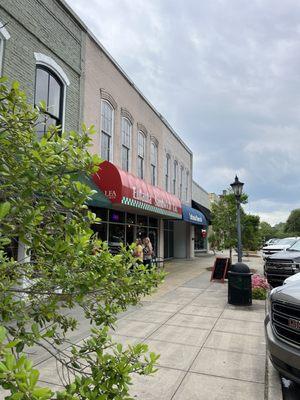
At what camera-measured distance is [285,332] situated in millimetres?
4383

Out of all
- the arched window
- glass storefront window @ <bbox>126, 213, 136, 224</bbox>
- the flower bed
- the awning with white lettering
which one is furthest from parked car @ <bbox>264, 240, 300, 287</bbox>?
the awning with white lettering

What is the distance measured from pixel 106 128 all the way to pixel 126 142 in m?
2.03

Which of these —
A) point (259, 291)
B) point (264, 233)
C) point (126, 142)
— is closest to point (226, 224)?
point (126, 142)

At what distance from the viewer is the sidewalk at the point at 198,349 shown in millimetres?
4665

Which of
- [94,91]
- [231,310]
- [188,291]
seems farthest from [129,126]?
[231,310]

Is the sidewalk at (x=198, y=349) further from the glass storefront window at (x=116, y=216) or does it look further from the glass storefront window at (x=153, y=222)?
the glass storefront window at (x=153, y=222)

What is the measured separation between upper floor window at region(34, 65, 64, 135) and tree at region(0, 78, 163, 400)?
7.76 meters

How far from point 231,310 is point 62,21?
9317 mm

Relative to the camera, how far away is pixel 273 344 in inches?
174

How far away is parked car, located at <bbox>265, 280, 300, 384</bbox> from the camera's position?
13.3 ft

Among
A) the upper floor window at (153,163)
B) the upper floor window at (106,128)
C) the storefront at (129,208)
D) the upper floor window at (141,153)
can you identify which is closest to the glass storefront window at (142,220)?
the storefront at (129,208)

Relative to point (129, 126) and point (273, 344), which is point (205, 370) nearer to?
point (273, 344)

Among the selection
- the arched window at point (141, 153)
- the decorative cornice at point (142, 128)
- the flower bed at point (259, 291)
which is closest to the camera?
the flower bed at point (259, 291)

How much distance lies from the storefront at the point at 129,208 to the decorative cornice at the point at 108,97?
305cm
